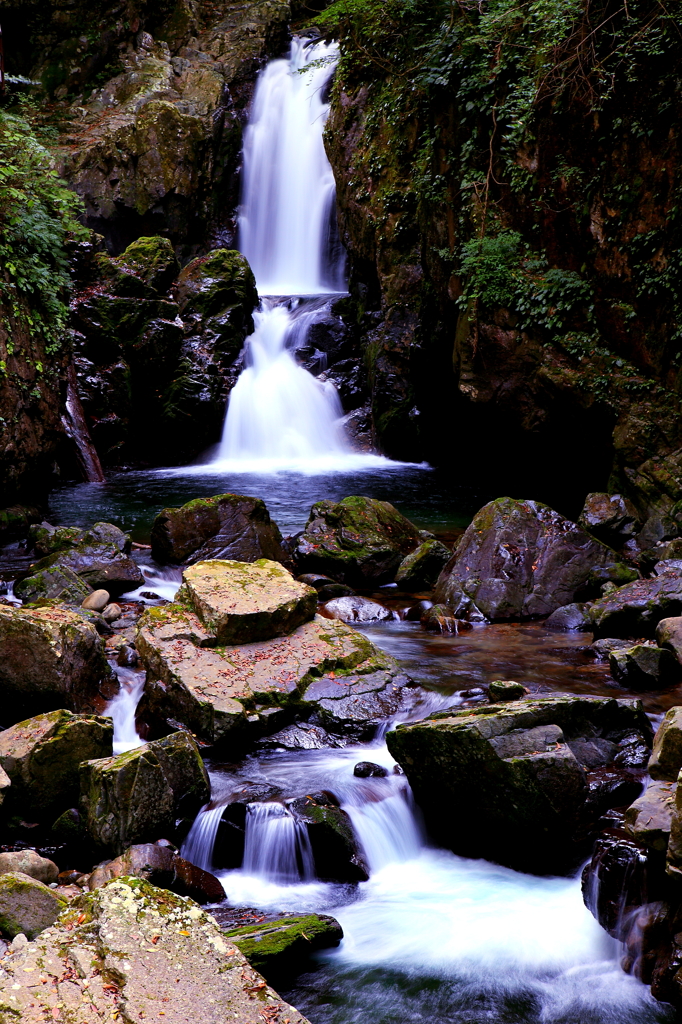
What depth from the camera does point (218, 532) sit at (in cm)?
940

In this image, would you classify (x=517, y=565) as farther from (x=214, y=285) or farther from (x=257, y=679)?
(x=214, y=285)

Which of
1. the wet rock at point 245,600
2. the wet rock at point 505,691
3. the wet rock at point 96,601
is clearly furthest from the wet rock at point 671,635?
the wet rock at point 96,601

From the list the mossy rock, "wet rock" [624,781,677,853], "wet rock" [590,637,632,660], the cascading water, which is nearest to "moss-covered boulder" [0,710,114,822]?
"wet rock" [624,781,677,853]

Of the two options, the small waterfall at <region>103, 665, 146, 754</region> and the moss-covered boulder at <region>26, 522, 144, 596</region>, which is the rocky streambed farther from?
the moss-covered boulder at <region>26, 522, 144, 596</region>

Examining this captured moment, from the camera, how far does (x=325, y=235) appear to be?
2253 centimetres

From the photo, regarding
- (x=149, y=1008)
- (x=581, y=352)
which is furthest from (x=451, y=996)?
(x=581, y=352)

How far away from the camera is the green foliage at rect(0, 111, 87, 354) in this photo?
1030 cm

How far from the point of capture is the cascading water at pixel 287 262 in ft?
57.1

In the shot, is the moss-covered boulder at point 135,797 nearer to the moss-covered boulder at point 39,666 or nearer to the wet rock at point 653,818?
the moss-covered boulder at point 39,666

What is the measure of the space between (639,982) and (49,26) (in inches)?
1135

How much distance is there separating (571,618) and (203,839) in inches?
171

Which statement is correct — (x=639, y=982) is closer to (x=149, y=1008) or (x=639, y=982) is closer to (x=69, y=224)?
(x=149, y=1008)

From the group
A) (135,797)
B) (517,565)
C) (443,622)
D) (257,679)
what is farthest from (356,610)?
(135,797)

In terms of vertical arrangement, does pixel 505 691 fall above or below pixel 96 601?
above
